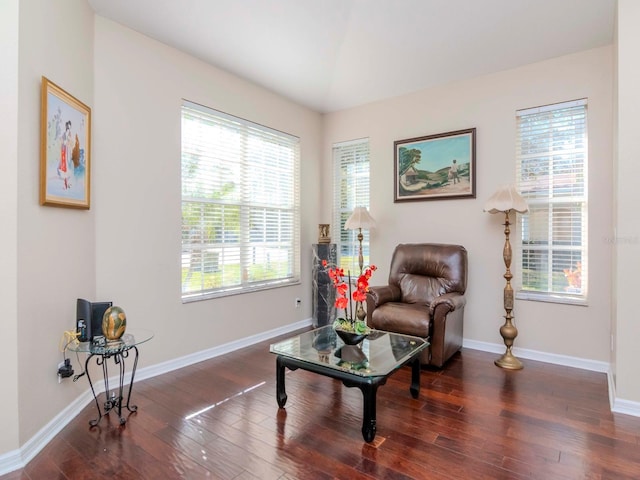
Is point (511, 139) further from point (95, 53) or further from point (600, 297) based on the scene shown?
point (95, 53)

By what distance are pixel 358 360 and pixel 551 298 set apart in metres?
2.33

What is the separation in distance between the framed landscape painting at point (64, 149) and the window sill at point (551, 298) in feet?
13.0

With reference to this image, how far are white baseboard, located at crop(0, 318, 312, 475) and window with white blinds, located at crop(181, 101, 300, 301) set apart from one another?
57 centimetres

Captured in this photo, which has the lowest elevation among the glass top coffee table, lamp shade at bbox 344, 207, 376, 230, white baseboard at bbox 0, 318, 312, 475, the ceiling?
white baseboard at bbox 0, 318, 312, 475

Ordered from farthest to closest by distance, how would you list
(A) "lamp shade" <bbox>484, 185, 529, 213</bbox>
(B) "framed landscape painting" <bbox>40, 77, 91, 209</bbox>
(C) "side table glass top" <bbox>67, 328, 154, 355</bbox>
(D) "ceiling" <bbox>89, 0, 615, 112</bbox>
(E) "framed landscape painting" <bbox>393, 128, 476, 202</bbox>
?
(E) "framed landscape painting" <bbox>393, 128, 476, 202</bbox>
(A) "lamp shade" <bbox>484, 185, 529, 213</bbox>
(D) "ceiling" <bbox>89, 0, 615, 112</bbox>
(C) "side table glass top" <bbox>67, 328, 154, 355</bbox>
(B) "framed landscape painting" <bbox>40, 77, 91, 209</bbox>

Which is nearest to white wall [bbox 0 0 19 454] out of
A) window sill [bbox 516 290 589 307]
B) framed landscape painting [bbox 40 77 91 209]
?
framed landscape painting [bbox 40 77 91 209]

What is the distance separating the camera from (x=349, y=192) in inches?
190

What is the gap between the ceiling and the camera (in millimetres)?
2736

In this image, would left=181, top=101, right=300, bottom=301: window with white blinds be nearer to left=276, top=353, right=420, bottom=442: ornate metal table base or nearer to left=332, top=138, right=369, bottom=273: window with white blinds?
left=332, top=138, right=369, bottom=273: window with white blinds

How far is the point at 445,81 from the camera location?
3916 mm

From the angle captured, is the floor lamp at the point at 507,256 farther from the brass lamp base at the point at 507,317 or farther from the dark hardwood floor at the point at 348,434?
the dark hardwood floor at the point at 348,434

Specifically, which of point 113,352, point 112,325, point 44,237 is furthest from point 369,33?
point 113,352

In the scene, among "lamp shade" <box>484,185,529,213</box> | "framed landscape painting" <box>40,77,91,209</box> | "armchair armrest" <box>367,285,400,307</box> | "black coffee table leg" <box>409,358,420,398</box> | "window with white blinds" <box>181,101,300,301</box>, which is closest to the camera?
"framed landscape painting" <box>40,77,91,209</box>

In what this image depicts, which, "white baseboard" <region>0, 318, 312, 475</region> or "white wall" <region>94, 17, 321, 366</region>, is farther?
"white wall" <region>94, 17, 321, 366</region>
